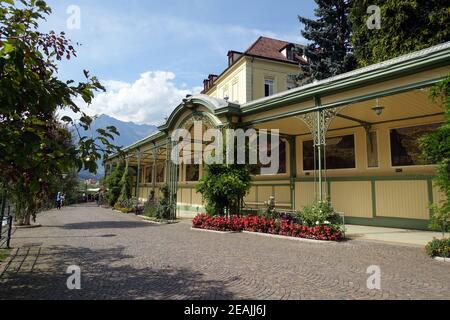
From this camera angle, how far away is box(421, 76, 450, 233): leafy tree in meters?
6.68

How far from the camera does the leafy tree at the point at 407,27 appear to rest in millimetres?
16500

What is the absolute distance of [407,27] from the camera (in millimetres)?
17641

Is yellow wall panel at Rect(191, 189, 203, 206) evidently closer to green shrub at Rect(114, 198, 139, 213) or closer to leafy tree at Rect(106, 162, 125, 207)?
green shrub at Rect(114, 198, 139, 213)

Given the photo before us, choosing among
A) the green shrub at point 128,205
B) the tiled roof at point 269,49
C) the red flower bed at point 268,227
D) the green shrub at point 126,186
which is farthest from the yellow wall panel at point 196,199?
the tiled roof at point 269,49

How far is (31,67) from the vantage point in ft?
14.0

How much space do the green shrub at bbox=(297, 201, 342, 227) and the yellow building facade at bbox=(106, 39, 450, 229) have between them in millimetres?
912

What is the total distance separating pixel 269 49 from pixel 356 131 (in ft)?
66.6

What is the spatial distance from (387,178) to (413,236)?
2.87 m

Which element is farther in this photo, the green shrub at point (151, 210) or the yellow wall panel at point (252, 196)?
the yellow wall panel at point (252, 196)

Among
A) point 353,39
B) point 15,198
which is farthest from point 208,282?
A: point 353,39

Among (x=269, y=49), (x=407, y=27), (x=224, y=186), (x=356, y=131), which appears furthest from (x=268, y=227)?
(x=269, y=49)

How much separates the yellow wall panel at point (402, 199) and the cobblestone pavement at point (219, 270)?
12.2 feet

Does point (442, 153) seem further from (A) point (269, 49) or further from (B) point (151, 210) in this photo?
(A) point (269, 49)

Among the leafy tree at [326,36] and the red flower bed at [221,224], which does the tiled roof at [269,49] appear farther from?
the red flower bed at [221,224]
